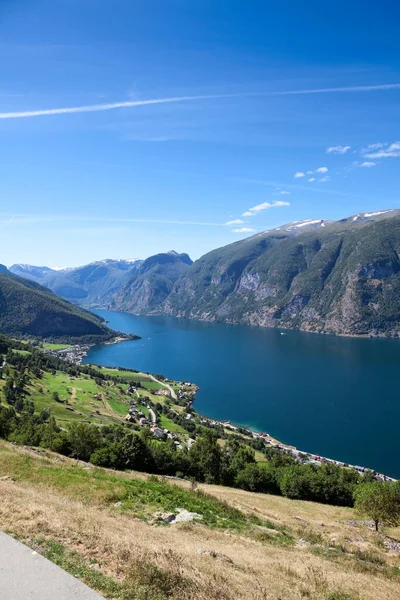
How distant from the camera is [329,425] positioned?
107 meters

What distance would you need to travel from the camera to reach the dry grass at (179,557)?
29.7ft

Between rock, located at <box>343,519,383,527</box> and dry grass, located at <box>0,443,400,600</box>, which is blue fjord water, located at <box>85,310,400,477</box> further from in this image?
dry grass, located at <box>0,443,400,600</box>

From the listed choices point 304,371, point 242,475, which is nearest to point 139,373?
point 304,371

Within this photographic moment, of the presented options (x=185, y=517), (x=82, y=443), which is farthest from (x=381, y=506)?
(x=82, y=443)

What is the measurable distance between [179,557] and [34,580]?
14.4 ft

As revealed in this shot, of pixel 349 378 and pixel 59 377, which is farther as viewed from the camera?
pixel 349 378

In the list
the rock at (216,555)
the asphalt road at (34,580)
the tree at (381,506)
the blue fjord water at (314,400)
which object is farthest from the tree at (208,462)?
the blue fjord water at (314,400)

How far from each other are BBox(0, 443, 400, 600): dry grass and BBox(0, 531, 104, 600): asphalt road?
77cm

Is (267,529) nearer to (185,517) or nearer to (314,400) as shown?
(185,517)

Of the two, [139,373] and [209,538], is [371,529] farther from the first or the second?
[139,373]

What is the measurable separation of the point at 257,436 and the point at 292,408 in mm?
26703

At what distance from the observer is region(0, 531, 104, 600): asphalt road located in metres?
7.58

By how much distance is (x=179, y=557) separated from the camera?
424 inches

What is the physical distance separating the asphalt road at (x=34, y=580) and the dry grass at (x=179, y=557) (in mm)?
766
